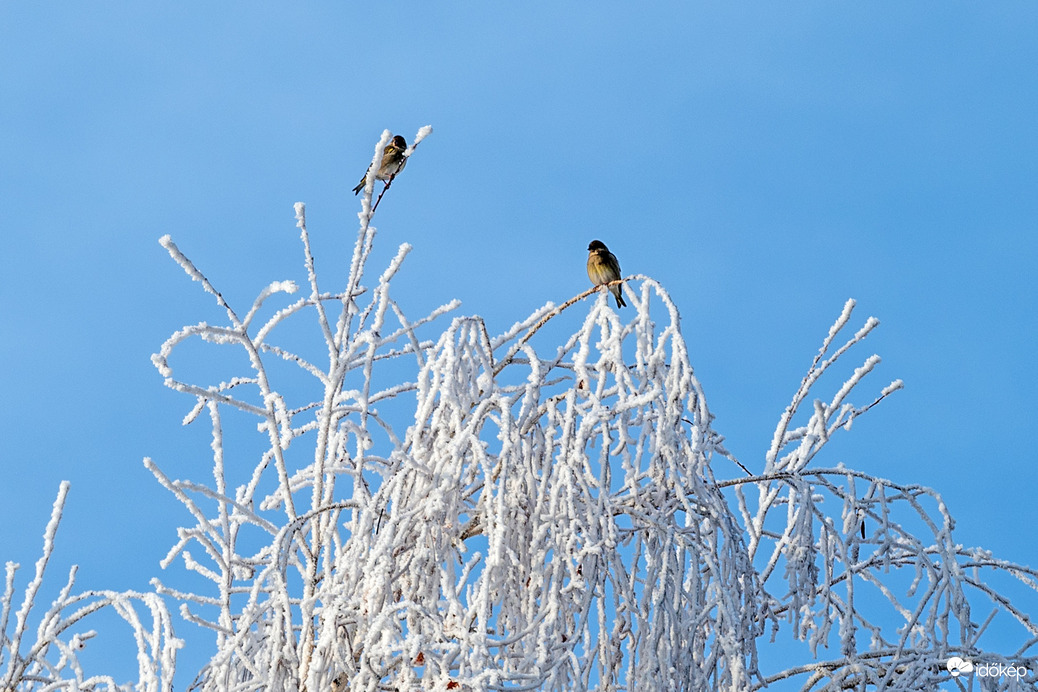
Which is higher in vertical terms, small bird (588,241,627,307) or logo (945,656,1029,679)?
small bird (588,241,627,307)

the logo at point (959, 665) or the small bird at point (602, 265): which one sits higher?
the small bird at point (602, 265)

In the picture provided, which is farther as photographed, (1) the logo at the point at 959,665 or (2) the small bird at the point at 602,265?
(2) the small bird at the point at 602,265

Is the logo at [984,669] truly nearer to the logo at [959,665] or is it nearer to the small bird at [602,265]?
the logo at [959,665]

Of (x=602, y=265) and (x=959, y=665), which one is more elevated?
(x=602, y=265)

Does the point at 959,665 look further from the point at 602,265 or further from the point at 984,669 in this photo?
the point at 602,265

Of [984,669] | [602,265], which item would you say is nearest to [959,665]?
[984,669]

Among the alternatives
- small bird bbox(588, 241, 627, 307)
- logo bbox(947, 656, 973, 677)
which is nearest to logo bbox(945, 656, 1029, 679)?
logo bbox(947, 656, 973, 677)

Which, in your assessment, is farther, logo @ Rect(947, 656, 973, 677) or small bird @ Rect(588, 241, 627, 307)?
small bird @ Rect(588, 241, 627, 307)

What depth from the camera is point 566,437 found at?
11.0ft

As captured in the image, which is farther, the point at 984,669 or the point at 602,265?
the point at 602,265

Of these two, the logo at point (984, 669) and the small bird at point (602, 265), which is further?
the small bird at point (602, 265)

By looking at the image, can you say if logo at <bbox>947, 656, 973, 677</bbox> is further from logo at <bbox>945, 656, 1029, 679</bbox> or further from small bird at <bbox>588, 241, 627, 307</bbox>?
small bird at <bbox>588, 241, 627, 307</bbox>

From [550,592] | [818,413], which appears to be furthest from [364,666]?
[818,413]

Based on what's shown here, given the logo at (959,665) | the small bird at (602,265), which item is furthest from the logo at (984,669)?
the small bird at (602,265)
